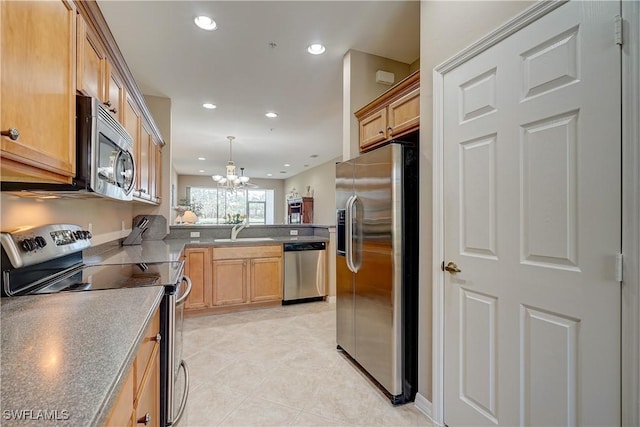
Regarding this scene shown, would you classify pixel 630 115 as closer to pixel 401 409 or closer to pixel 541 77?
pixel 541 77

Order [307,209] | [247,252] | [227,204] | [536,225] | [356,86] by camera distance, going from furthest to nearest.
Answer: [227,204] < [307,209] < [247,252] < [356,86] < [536,225]

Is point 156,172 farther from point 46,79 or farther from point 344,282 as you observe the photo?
point 46,79

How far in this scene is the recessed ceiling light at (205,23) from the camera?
2.32 meters

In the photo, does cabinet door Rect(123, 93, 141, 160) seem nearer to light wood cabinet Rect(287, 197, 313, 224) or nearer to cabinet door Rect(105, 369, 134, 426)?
cabinet door Rect(105, 369, 134, 426)

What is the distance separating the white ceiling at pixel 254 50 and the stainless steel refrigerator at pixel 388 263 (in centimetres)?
107

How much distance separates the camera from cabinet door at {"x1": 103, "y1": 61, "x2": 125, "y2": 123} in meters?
1.80

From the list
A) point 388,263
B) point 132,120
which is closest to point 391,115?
point 388,263

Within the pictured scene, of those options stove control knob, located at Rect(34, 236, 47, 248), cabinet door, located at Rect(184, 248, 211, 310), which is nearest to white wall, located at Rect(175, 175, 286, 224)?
cabinet door, located at Rect(184, 248, 211, 310)

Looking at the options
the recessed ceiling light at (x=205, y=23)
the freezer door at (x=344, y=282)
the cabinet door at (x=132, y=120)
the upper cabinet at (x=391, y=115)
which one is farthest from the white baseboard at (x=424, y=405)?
the recessed ceiling light at (x=205, y=23)

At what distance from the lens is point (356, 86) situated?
2.83 meters

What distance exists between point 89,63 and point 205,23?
1147mm

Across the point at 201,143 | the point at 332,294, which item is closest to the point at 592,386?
the point at 332,294

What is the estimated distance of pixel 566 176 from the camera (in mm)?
1212

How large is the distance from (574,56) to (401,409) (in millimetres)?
2069
